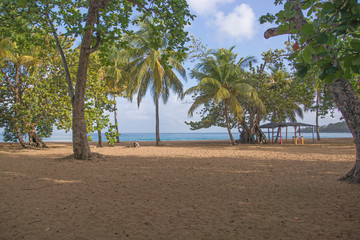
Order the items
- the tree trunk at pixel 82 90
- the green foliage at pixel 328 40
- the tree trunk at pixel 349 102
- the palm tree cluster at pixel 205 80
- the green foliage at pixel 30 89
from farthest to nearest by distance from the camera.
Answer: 1. the palm tree cluster at pixel 205 80
2. the green foliage at pixel 30 89
3. the tree trunk at pixel 82 90
4. the tree trunk at pixel 349 102
5. the green foliage at pixel 328 40

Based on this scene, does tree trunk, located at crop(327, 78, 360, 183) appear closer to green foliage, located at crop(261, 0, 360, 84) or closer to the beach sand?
the beach sand

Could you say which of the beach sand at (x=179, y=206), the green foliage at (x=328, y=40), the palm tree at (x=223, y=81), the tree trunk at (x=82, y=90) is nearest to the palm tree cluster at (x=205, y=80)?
the palm tree at (x=223, y=81)

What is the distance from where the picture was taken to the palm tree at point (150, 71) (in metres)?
17.9

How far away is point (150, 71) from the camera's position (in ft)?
65.4

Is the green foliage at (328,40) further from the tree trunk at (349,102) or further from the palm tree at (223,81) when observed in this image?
the palm tree at (223,81)

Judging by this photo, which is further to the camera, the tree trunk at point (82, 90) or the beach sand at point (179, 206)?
the tree trunk at point (82, 90)

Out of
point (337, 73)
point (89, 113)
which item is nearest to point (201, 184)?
point (337, 73)

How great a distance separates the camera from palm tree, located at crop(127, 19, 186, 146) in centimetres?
1789

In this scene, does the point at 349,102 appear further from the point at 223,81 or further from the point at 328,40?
the point at 223,81

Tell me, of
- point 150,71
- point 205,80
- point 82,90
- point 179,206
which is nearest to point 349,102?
point 179,206

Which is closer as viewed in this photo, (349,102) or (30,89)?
(349,102)

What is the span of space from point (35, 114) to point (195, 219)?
12.2 metres

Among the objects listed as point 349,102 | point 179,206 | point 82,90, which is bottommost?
point 179,206

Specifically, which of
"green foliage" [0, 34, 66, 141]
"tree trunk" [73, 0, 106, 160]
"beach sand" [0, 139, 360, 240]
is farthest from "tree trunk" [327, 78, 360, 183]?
"green foliage" [0, 34, 66, 141]
